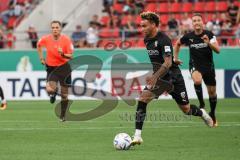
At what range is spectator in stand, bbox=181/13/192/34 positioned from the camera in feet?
93.2

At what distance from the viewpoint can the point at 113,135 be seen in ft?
48.6

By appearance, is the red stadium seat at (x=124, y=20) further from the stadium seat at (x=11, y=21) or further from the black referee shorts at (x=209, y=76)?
the black referee shorts at (x=209, y=76)

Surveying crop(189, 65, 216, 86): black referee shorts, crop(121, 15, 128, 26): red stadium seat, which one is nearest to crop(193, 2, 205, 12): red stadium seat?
crop(121, 15, 128, 26): red stadium seat

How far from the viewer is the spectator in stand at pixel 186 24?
1119 inches

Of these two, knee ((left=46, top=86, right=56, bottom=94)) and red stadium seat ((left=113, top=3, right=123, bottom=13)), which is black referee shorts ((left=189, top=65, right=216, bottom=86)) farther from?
red stadium seat ((left=113, top=3, right=123, bottom=13))

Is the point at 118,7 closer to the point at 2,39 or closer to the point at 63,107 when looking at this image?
the point at 2,39

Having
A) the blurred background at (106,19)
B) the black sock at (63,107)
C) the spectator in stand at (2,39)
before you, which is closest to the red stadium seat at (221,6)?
the blurred background at (106,19)

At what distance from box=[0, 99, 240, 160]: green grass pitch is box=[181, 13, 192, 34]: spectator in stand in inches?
267

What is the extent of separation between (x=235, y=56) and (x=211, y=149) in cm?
1471

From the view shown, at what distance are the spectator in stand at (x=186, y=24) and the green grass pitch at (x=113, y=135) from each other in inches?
267

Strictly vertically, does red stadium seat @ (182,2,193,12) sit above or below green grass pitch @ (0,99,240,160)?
above

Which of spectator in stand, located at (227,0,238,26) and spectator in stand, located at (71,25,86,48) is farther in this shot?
spectator in stand, located at (71,25,86,48)

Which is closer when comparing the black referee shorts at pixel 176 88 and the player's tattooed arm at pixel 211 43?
the black referee shorts at pixel 176 88

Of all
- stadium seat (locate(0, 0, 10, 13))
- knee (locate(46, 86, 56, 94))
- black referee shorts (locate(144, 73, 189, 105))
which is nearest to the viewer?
black referee shorts (locate(144, 73, 189, 105))
